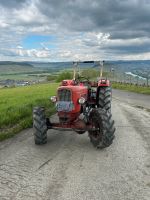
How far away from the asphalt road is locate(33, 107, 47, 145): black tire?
0.25m

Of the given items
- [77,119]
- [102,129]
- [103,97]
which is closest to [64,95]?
[77,119]

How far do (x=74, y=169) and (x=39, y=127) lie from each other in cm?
279

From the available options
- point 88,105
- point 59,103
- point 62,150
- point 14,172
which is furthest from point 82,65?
point 14,172

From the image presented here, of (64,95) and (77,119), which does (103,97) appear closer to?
(77,119)

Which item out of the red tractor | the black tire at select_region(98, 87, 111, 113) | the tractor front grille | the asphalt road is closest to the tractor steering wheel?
the black tire at select_region(98, 87, 111, 113)

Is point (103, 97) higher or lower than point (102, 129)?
higher

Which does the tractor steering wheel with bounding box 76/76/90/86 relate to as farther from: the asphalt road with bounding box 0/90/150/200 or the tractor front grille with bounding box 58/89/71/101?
the asphalt road with bounding box 0/90/150/200

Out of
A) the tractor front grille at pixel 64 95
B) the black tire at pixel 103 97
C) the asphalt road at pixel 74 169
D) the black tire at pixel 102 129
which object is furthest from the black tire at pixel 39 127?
the black tire at pixel 103 97

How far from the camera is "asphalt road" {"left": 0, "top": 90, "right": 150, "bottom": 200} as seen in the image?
5711mm

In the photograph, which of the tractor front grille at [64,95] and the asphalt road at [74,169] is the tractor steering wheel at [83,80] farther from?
the asphalt road at [74,169]

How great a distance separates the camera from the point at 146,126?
41.4ft

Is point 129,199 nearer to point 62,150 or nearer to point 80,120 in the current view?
point 62,150

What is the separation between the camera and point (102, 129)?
8.91 m

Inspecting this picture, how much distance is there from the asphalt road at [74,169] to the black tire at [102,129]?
20 cm
